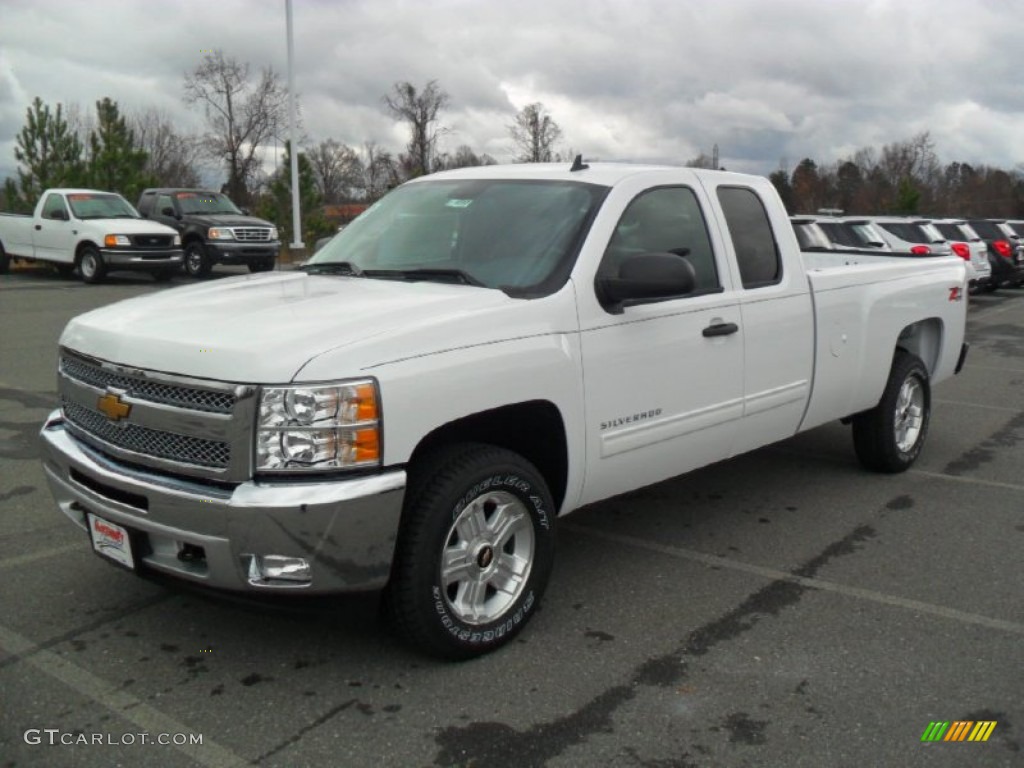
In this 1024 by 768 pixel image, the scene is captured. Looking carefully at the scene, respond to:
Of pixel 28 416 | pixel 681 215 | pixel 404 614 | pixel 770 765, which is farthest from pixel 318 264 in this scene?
pixel 28 416

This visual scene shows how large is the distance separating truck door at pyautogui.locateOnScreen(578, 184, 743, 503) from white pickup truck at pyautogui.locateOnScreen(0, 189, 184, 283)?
1719 centimetres

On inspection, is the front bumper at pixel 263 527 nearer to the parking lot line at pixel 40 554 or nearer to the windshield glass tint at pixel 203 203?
the parking lot line at pixel 40 554

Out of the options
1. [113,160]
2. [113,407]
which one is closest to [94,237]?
[113,160]

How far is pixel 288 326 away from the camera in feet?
11.3

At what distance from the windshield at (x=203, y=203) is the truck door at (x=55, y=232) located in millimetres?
2503

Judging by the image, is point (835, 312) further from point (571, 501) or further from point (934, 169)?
point (934, 169)

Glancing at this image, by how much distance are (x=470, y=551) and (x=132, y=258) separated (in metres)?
18.0

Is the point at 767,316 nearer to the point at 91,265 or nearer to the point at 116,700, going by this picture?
the point at 116,700

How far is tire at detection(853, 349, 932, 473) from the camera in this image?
6262 mm

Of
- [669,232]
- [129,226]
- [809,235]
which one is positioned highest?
[129,226]

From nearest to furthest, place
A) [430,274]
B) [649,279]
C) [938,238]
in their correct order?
[649,279] < [430,274] < [938,238]

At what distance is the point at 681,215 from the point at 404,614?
2.44 meters

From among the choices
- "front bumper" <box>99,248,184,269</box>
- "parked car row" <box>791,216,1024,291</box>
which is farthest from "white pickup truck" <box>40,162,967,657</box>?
"front bumper" <box>99,248,184,269</box>

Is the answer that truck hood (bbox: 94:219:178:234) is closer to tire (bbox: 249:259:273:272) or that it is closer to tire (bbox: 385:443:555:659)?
tire (bbox: 249:259:273:272)
